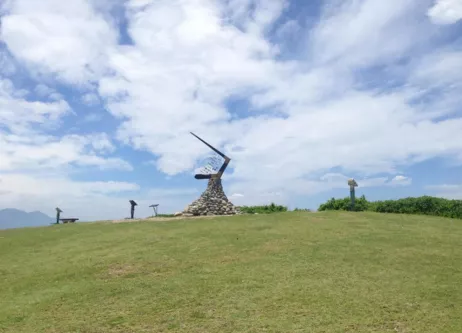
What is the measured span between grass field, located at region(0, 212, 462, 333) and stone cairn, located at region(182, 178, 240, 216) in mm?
10659

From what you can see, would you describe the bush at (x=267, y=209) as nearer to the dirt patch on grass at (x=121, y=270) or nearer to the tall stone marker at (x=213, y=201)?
the tall stone marker at (x=213, y=201)

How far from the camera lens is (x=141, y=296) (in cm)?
→ 1186

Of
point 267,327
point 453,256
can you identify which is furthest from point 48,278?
point 453,256

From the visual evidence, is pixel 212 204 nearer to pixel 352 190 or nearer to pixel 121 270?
pixel 352 190

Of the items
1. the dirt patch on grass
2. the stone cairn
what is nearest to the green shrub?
the stone cairn

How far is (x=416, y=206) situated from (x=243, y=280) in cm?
1931

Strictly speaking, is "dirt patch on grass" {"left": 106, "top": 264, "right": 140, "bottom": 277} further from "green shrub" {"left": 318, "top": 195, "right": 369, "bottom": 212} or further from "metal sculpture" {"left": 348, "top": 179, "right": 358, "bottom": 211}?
"green shrub" {"left": 318, "top": 195, "right": 369, "bottom": 212}

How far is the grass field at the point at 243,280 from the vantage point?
9945 mm

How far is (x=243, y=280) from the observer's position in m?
12.6

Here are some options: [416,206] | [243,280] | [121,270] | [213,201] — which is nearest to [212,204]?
[213,201]

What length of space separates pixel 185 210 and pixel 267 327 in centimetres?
2336

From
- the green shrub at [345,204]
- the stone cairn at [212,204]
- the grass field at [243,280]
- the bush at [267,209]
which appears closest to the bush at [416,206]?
the green shrub at [345,204]

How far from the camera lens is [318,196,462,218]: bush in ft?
86.0

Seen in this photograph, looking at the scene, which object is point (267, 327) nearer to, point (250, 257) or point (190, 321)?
point (190, 321)
